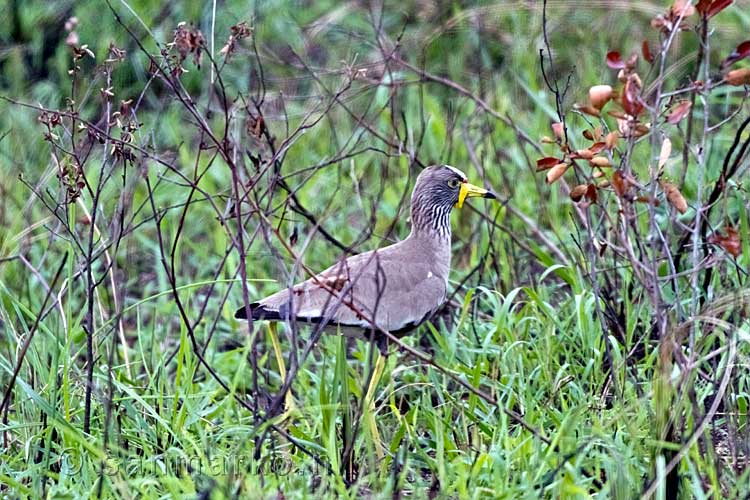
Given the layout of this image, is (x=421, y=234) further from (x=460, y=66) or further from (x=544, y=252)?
(x=460, y=66)

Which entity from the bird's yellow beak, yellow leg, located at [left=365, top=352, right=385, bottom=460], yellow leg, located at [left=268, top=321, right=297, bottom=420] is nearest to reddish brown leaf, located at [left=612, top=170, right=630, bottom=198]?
yellow leg, located at [left=365, top=352, right=385, bottom=460]

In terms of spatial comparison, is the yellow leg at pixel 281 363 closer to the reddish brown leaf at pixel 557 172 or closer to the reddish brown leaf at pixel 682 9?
the reddish brown leaf at pixel 557 172

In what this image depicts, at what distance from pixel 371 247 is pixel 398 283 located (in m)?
1.23

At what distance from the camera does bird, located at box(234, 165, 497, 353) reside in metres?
4.05

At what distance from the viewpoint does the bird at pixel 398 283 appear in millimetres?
4051

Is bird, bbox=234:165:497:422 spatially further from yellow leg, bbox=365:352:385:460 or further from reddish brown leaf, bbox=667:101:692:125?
reddish brown leaf, bbox=667:101:692:125

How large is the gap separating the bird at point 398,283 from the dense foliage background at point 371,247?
133mm

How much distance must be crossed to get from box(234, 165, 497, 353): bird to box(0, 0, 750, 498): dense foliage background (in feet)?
0.44

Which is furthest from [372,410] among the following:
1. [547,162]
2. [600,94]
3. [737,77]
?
[737,77]

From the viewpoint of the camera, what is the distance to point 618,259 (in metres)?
5.10

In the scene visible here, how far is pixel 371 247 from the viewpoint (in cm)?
559

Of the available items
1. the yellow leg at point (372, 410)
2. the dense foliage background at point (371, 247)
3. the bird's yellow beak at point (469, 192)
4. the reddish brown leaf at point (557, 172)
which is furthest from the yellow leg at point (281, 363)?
the reddish brown leaf at point (557, 172)

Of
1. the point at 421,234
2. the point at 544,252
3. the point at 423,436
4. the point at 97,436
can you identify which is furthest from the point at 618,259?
the point at 97,436

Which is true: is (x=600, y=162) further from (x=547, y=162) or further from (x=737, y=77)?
(x=737, y=77)
